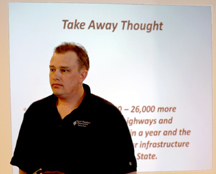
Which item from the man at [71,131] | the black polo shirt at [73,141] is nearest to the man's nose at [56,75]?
the man at [71,131]

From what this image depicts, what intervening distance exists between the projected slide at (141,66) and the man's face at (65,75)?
0.25 feet

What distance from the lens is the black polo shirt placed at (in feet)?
10.4

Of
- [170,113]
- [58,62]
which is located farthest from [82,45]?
[170,113]

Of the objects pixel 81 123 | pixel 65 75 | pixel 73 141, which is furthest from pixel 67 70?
pixel 73 141

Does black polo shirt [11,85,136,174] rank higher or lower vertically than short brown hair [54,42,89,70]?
lower

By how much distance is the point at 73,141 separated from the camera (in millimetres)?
3186

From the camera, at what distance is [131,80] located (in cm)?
339

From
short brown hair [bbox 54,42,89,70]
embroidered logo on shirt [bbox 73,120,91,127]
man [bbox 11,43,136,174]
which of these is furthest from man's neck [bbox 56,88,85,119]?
short brown hair [bbox 54,42,89,70]

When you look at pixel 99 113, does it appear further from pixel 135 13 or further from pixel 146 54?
pixel 135 13

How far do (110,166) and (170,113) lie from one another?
0.74 metres

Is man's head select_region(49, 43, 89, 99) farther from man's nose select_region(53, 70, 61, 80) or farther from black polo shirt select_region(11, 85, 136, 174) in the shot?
black polo shirt select_region(11, 85, 136, 174)

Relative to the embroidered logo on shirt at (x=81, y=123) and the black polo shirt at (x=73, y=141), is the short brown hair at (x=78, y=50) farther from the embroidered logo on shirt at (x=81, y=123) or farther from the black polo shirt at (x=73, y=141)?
the embroidered logo on shirt at (x=81, y=123)

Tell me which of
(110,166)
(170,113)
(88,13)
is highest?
(88,13)

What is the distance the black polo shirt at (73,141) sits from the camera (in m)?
3.18
